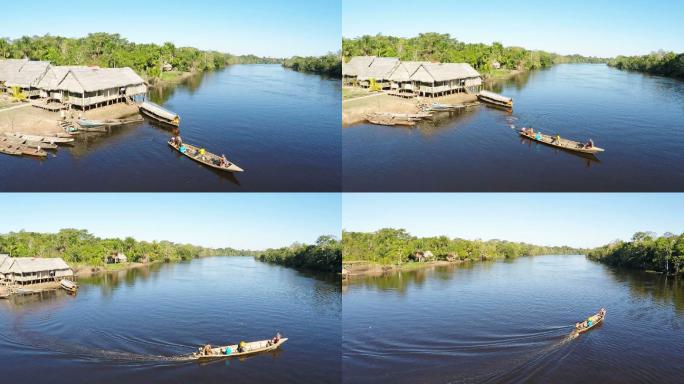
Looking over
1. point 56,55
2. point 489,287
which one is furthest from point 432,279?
point 56,55

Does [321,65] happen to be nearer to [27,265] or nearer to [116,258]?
[116,258]

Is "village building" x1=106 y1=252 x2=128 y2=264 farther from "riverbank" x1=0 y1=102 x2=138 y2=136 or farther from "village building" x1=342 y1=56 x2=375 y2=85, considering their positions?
"village building" x1=342 y1=56 x2=375 y2=85

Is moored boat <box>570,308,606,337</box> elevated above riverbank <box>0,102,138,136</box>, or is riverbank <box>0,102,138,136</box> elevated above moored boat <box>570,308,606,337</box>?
riverbank <box>0,102,138,136</box>

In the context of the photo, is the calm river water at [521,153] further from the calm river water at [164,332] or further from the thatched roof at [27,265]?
the thatched roof at [27,265]

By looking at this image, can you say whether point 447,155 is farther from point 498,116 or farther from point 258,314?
point 258,314

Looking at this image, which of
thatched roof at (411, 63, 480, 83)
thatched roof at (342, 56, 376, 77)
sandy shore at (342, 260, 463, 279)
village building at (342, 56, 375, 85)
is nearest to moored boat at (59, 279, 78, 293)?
sandy shore at (342, 260, 463, 279)

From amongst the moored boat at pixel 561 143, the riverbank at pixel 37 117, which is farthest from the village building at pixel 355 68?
the riverbank at pixel 37 117
